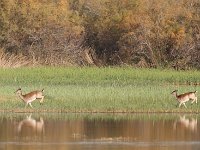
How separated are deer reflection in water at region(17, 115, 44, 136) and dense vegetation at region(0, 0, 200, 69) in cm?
1705

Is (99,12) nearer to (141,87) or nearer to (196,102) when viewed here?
(141,87)

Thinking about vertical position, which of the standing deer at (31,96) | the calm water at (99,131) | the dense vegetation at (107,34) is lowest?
the calm water at (99,131)

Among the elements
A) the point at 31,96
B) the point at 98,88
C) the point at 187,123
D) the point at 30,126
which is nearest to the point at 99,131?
the point at 30,126

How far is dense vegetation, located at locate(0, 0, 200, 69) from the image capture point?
46594 millimetres

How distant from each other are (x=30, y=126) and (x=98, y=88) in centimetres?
837

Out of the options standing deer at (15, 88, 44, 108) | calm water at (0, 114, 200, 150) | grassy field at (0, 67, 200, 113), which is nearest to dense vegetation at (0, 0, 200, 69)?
grassy field at (0, 67, 200, 113)

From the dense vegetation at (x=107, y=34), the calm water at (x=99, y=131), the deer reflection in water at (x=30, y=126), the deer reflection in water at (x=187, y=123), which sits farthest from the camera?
the dense vegetation at (x=107, y=34)

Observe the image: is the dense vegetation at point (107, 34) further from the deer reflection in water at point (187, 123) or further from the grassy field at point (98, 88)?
the deer reflection in water at point (187, 123)

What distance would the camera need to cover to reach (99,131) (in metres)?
26.0

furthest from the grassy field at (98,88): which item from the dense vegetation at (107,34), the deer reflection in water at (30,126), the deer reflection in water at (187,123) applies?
the dense vegetation at (107,34)

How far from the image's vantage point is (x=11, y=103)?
102 ft

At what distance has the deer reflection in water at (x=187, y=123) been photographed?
1057 inches

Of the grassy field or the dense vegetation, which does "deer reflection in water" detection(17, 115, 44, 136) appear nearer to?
the grassy field

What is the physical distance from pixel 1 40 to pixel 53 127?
22507mm
